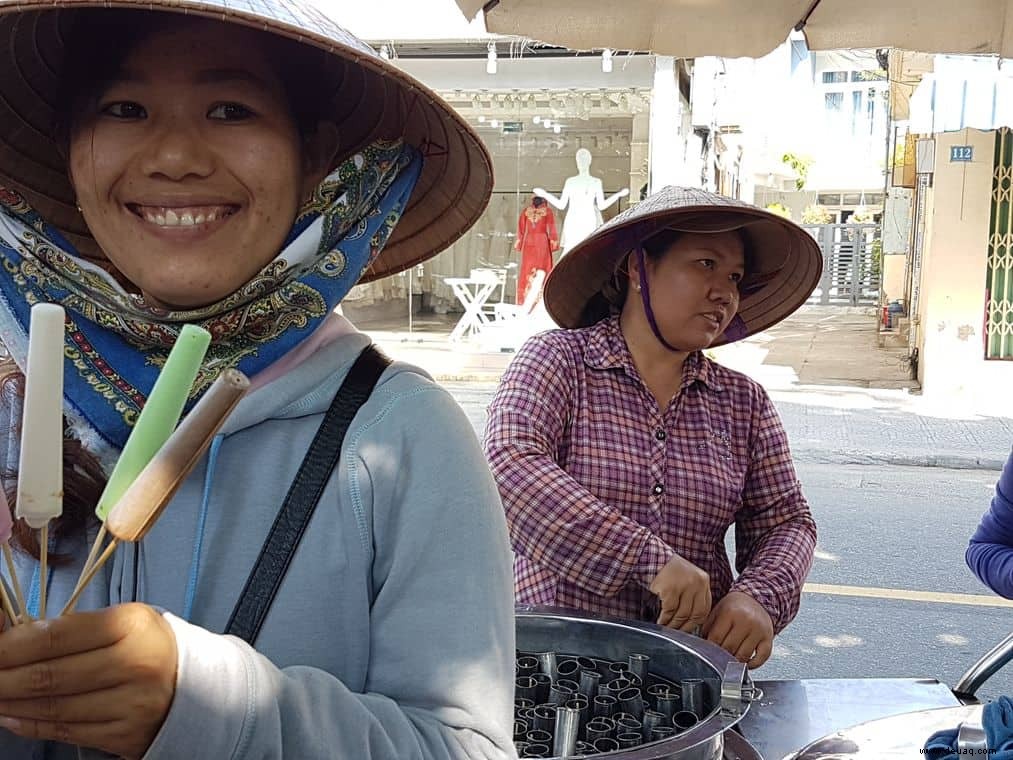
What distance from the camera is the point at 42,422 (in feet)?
2.52

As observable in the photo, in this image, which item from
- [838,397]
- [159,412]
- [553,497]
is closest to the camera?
[159,412]

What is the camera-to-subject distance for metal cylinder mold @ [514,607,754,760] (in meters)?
1.73

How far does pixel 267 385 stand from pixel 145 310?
149 millimetres

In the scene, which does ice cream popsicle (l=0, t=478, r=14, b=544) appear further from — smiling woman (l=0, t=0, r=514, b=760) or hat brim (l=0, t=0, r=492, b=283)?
hat brim (l=0, t=0, r=492, b=283)

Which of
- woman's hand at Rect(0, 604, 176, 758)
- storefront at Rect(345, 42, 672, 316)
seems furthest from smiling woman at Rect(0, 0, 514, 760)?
storefront at Rect(345, 42, 672, 316)

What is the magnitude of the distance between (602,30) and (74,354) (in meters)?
2.87

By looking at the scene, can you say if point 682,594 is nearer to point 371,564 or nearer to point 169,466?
point 371,564

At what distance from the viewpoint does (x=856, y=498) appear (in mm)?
7598

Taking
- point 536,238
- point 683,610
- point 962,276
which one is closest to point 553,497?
point 683,610

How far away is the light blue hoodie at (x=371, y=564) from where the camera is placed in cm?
98

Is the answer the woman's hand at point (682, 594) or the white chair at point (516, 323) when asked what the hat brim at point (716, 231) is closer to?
the woman's hand at point (682, 594)

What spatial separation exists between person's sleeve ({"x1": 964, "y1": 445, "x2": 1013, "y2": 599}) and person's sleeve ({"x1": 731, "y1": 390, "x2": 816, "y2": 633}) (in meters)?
0.39

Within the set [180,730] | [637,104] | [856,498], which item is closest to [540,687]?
[180,730]

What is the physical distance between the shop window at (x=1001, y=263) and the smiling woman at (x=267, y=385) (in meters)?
10.9
